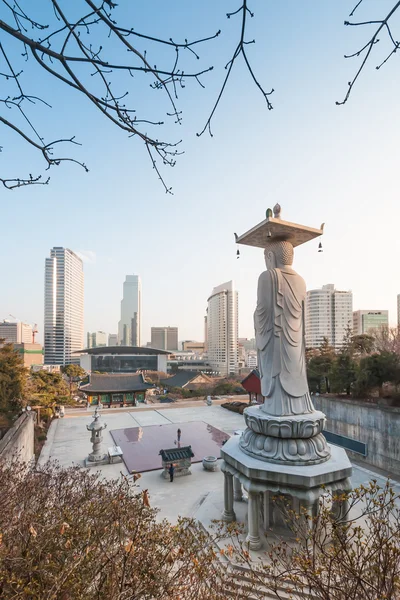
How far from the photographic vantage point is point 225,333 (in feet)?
190

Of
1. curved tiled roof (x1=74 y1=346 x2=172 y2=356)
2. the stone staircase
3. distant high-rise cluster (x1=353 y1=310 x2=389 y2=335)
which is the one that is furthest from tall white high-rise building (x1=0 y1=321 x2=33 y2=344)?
the stone staircase

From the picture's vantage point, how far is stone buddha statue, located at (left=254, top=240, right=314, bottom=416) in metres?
6.33

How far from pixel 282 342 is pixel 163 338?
12475 cm

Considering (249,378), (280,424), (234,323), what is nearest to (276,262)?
(280,424)

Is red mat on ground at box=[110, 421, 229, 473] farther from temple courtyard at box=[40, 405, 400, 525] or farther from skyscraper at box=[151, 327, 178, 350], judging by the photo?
skyscraper at box=[151, 327, 178, 350]

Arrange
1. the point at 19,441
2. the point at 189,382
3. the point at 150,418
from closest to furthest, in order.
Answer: the point at 19,441, the point at 150,418, the point at 189,382

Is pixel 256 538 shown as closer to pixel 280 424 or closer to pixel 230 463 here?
pixel 230 463

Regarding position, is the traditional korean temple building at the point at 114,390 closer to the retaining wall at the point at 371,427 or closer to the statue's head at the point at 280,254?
the retaining wall at the point at 371,427

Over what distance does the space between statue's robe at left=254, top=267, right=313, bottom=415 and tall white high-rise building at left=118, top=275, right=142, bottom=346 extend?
137m

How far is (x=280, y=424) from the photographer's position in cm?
584

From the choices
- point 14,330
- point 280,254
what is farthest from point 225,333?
point 14,330

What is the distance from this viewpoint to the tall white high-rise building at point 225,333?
56.8m

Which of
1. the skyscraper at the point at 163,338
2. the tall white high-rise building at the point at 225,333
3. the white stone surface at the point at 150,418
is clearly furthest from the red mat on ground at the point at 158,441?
the skyscraper at the point at 163,338

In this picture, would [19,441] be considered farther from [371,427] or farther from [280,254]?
[371,427]
